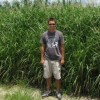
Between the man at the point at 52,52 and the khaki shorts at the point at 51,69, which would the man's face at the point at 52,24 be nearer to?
the man at the point at 52,52

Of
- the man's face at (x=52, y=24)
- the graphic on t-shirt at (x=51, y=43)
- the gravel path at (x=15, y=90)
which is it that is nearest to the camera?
the man's face at (x=52, y=24)

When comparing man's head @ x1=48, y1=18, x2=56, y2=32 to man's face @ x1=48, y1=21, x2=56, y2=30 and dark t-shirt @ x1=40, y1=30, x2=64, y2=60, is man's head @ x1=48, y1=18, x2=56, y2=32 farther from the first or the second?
dark t-shirt @ x1=40, y1=30, x2=64, y2=60

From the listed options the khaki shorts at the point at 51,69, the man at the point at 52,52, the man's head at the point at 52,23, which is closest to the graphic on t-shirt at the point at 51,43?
the man at the point at 52,52

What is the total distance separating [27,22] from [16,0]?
1.82 m

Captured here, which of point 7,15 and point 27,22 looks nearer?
point 27,22

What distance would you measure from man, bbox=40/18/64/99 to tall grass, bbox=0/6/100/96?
28cm

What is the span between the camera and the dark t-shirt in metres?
7.23

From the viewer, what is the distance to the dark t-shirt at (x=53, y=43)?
7230 mm

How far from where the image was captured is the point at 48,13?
889 cm

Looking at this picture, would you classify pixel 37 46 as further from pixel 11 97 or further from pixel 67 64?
pixel 11 97

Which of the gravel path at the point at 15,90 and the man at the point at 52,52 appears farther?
the gravel path at the point at 15,90

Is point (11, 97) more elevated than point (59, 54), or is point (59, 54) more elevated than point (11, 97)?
point (59, 54)

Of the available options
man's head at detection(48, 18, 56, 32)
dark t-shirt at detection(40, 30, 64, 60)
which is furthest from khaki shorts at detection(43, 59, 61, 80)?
man's head at detection(48, 18, 56, 32)

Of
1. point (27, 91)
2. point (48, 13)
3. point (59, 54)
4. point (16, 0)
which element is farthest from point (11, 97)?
point (16, 0)
